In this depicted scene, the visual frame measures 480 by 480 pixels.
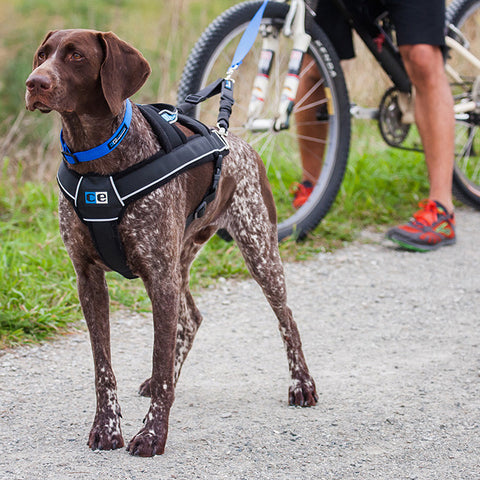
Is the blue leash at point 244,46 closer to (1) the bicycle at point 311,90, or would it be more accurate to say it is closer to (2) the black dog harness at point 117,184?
(2) the black dog harness at point 117,184

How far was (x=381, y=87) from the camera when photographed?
6332 millimetres

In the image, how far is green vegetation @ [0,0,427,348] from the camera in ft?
12.2

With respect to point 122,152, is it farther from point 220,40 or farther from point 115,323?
point 220,40

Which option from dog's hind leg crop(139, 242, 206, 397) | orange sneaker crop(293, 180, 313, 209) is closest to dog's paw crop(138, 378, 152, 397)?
dog's hind leg crop(139, 242, 206, 397)

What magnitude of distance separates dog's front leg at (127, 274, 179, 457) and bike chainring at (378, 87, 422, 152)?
298 centimetres

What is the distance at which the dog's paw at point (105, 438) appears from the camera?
7.86ft

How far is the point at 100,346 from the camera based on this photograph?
2463mm

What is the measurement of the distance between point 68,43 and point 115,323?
5.94 feet

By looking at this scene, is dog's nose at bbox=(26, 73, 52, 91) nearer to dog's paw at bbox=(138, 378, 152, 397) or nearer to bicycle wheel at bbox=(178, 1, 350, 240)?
dog's paw at bbox=(138, 378, 152, 397)

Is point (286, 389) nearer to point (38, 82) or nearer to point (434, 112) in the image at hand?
point (38, 82)

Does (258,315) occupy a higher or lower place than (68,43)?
lower

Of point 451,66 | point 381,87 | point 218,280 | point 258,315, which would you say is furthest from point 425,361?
point 381,87

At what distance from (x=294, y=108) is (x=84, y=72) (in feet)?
9.31

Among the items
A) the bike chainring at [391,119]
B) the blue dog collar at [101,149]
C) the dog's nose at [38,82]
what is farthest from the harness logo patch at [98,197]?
the bike chainring at [391,119]
